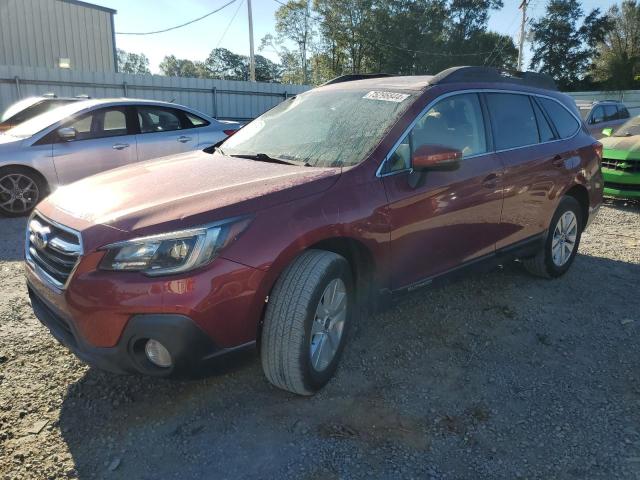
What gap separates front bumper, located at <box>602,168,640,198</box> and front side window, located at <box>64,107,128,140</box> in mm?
7504

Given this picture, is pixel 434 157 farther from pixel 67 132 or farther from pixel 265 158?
pixel 67 132

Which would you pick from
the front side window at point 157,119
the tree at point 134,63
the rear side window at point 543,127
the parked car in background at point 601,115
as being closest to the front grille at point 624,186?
the parked car in background at point 601,115

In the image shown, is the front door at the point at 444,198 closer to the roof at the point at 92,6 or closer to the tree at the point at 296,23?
the roof at the point at 92,6

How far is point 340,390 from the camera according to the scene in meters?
2.86

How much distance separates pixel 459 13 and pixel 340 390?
164ft

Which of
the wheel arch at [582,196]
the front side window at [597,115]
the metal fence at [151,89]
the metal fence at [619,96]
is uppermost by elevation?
the metal fence at [619,96]

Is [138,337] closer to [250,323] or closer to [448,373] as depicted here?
[250,323]

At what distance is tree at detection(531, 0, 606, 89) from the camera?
48219 mm

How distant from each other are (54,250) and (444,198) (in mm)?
2190

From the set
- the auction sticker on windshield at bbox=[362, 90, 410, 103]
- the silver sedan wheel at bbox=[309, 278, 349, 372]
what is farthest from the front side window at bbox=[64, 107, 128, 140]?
the silver sedan wheel at bbox=[309, 278, 349, 372]

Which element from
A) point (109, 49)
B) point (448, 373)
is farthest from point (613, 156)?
point (109, 49)

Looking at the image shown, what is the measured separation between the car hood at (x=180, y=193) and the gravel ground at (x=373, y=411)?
73 cm

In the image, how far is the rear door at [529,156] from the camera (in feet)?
12.5

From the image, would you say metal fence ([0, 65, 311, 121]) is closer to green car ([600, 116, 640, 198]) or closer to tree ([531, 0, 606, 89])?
green car ([600, 116, 640, 198])
